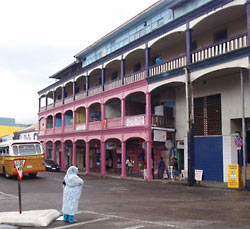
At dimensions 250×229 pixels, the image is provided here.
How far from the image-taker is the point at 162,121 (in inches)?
965

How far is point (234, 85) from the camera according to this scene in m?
20.6

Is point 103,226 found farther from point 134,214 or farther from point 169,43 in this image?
point 169,43

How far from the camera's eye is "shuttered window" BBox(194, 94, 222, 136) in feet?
71.1

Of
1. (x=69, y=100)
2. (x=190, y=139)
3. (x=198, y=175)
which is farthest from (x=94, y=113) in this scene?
(x=198, y=175)

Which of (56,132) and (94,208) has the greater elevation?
(56,132)

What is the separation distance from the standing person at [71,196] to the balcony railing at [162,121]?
15.4m

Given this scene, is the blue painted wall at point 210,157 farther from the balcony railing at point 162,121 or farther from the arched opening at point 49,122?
the arched opening at point 49,122

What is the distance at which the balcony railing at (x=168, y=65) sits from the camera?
70.6 feet

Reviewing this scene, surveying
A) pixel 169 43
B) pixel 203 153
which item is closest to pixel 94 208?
pixel 203 153

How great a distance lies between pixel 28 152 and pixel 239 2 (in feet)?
55.4

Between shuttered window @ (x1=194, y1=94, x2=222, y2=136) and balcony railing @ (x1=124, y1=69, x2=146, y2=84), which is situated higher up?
balcony railing @ (x1=124, y1=69, x2=146, y2=84)

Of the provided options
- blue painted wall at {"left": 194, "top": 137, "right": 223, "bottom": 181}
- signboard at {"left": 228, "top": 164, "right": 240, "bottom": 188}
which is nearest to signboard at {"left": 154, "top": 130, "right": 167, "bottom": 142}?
blue painted wall at {"left": 194, "top": 137, "right": 223, "bottom": 181}

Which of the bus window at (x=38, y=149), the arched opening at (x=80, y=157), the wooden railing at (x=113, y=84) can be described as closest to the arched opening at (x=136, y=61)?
the wooden railing at (x=113, y=84)

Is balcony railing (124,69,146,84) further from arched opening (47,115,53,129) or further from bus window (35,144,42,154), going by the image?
arched opening (47,115,53,129)
